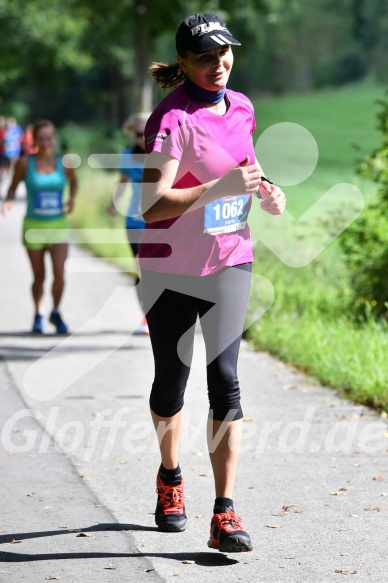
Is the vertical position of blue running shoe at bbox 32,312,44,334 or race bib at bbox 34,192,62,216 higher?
race bib at bbox 34,192,62,216

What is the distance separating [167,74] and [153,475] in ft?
7.16

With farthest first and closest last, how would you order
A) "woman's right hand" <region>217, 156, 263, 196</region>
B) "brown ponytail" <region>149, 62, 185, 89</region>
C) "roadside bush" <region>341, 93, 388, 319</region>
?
1. "roadside bush" <region>341, 93, 388, 319</region>
2. "brown ponytail" <region>149, 62, 185, 89</region>
3. "woman's right hand" <region>217, 156, 263, 196</region>

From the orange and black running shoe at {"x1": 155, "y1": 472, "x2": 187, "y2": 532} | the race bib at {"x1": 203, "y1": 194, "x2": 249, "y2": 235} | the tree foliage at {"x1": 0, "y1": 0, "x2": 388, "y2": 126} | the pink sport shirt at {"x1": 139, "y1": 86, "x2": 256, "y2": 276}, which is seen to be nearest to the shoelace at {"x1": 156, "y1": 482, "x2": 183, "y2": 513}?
the orange and black running shoe at {"x1": 155, "y1": 472, "x2": 187, "y2": 532}

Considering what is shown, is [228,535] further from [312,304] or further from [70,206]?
[70,206]

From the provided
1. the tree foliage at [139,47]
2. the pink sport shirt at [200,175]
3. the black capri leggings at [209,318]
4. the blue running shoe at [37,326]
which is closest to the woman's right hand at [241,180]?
the pink sport shirt at [200,175]

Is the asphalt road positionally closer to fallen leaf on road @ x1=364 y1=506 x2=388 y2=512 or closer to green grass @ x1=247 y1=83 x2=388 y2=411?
fallen leaf on road @ x1=364 y1=506 x2=388 y2=512

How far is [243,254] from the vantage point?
4.96m

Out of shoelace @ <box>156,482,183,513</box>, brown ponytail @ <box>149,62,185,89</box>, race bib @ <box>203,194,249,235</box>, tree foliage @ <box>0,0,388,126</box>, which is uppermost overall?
tree foliage @ <box>0,0,388,126</box>

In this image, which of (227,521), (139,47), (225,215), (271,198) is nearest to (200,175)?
→ (225,215)

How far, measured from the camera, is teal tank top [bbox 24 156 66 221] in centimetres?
1066

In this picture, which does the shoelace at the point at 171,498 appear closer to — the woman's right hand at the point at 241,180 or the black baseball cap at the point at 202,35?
the woman's right hand at the point at 241,180

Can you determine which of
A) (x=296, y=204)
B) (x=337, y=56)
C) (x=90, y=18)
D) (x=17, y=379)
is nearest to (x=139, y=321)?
(x=17, y=379)

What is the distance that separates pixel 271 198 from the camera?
16.1 feet

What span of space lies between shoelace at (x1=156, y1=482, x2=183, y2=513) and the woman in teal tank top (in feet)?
18.2
